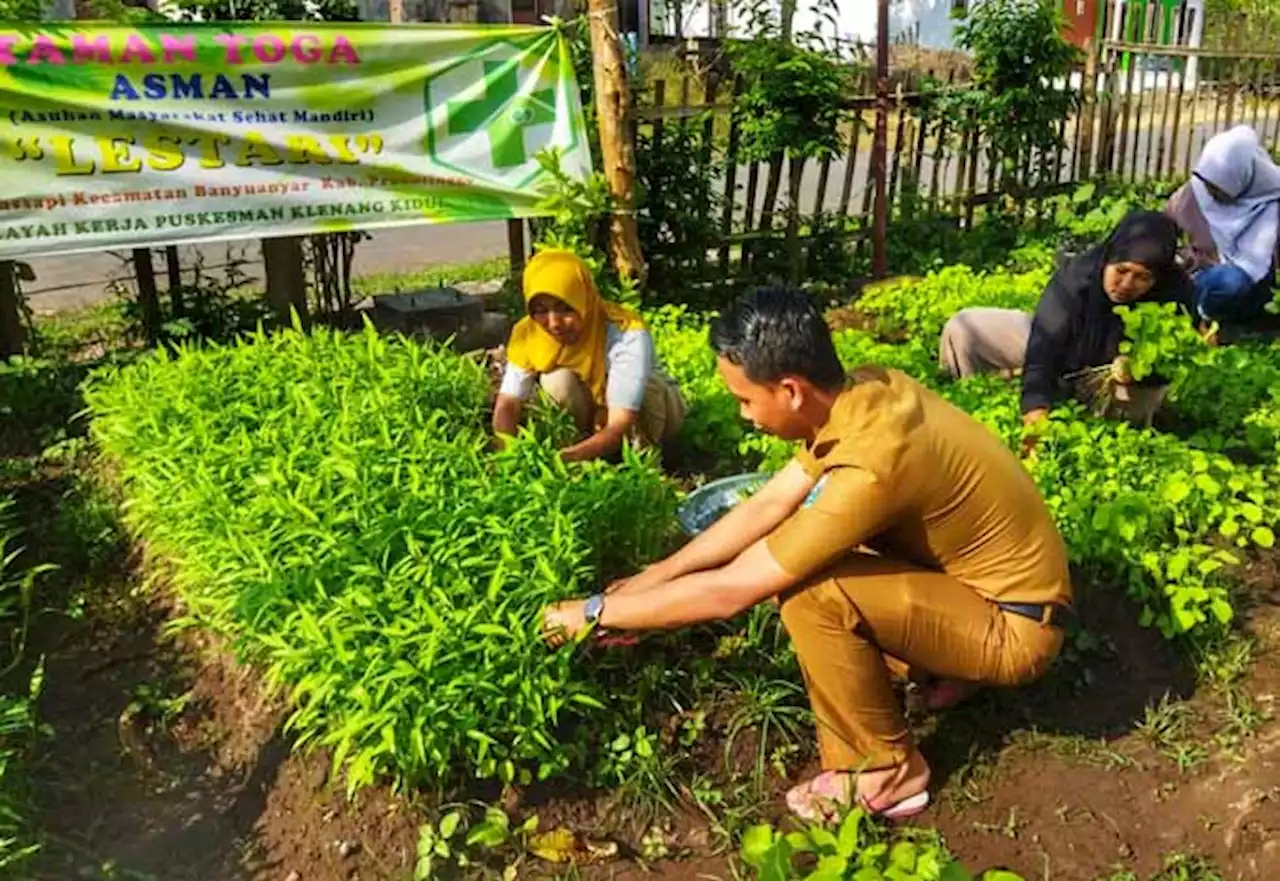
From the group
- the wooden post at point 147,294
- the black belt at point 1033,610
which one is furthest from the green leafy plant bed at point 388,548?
the wooden post at point 147,294

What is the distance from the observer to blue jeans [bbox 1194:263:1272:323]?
20.1 feet

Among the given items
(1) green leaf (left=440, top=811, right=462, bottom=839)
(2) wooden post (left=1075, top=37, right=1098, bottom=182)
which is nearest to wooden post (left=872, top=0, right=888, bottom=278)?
(2) wooden post (left=1075, top=37, right=1098, bottom=182)

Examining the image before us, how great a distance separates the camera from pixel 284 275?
6129 mm

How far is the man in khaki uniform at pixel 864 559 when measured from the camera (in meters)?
2.64

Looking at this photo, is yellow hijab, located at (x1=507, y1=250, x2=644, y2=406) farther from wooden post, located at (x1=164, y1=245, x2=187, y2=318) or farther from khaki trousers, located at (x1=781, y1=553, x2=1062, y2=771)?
wooden post, located at (x1=164, y1=245, x2=187, y2=318)

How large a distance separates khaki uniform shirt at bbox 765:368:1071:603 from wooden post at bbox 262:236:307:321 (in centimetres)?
395

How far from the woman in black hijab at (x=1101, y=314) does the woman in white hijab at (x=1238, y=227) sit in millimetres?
1896

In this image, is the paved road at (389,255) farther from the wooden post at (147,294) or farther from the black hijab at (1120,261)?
the black hijab at (1120,261)

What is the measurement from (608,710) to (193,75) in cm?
378

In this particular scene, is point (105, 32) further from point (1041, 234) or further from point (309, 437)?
point (1041, 234)

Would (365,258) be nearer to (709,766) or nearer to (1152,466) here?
(1152,466)

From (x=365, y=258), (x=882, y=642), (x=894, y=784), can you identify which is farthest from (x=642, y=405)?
(x=365, y=258)

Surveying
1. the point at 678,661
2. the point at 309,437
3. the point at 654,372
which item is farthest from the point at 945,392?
the point at 309,437

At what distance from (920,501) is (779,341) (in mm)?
471
